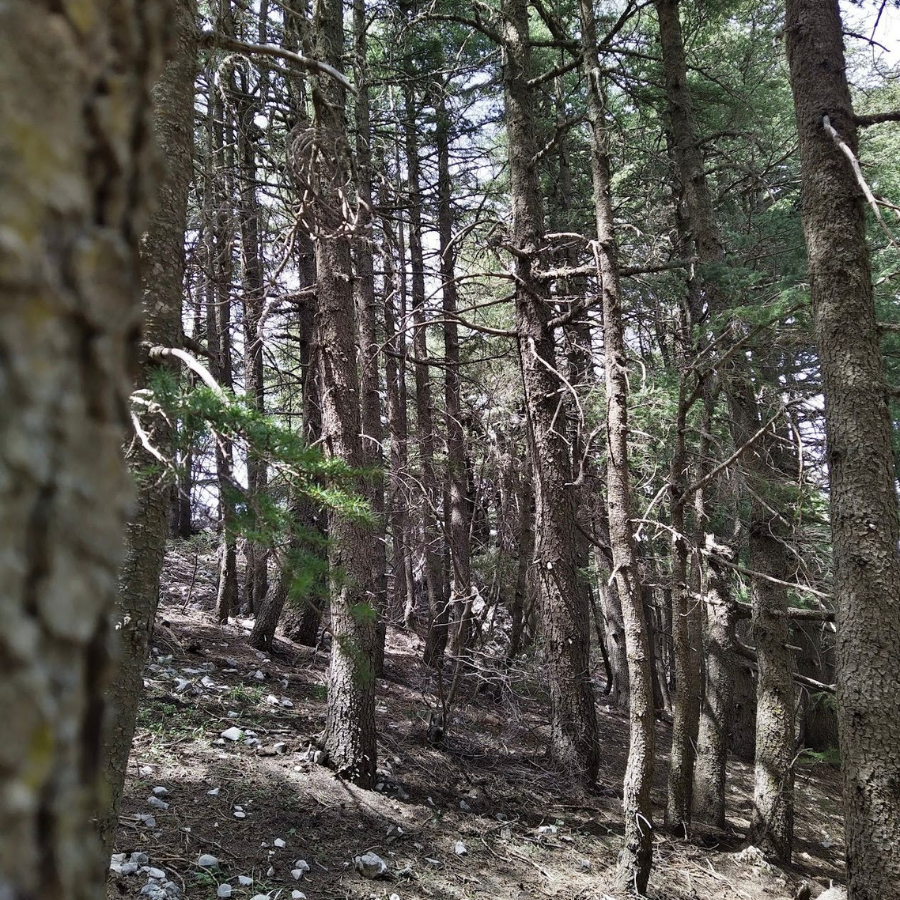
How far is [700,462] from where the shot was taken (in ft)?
23.5

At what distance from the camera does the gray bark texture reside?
45 cm

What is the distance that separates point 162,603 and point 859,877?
9289 mm

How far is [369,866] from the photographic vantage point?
16.3 ft

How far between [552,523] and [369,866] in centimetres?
412

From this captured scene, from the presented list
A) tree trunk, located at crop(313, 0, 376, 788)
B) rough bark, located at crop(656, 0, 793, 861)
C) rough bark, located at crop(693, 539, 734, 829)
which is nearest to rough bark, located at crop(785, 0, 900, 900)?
rough bark, located at crop(656, 0, 793, 861)

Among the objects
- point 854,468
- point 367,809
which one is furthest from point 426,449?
point 854,468

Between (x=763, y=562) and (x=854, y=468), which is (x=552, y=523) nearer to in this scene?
(x=763, y=562)

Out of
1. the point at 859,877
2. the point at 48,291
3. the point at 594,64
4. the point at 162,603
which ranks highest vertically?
the point at 594,64

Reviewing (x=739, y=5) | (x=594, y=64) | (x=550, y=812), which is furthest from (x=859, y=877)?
(x=739, y=5)

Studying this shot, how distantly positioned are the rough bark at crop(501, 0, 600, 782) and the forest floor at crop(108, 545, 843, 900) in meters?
0.54

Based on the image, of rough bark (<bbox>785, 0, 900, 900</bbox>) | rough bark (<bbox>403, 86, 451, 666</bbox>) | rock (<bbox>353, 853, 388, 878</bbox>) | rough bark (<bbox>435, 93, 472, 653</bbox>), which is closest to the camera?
rough bark (<bbox>785, 0, 900, 900</bbox>)

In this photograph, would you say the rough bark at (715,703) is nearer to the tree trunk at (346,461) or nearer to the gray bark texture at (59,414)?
the tree trunk at (346,461)

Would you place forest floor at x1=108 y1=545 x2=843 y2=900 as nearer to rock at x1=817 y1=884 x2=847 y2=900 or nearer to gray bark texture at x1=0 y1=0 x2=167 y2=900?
rock at x1=817 y1=884 x2=847 y2=900

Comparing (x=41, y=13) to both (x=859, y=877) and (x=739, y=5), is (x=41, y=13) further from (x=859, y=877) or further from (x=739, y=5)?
(x=739, y=5)
